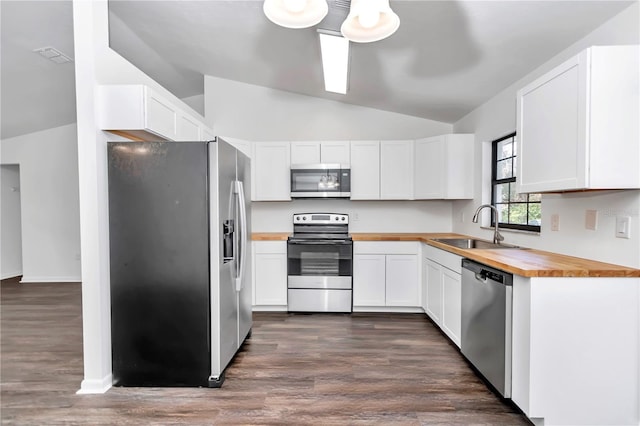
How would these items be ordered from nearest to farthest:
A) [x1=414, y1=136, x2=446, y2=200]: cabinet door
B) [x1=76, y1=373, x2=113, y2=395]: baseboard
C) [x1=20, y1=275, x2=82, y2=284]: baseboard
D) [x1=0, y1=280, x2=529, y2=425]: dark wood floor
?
[x1=0, y1=280, x2=529, y2=425]: dark wood floor
[x1=76, y1=373, x2=113, y2=395]: baseboard
[x1=414, y1=136, x2=446, y2=200]: cabinet door
[x1=20, y1=275, x2=82, y2=284]: baseboard

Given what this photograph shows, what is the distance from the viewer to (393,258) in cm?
368

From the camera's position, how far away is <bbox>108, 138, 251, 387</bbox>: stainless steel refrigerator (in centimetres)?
219

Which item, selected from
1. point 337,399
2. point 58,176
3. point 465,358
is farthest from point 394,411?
point 58,176

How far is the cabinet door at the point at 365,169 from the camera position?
13.1 ft

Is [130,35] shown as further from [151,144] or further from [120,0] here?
[151,144]

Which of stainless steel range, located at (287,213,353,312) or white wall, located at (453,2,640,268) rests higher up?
white wall, located at (453,2,640,268)

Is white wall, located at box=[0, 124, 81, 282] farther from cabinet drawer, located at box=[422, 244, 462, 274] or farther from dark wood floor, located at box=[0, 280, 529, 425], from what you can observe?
cabinet drawer, located at box=[422, 244, 462, 274]

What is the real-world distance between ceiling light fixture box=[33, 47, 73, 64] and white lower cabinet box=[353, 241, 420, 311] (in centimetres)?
396

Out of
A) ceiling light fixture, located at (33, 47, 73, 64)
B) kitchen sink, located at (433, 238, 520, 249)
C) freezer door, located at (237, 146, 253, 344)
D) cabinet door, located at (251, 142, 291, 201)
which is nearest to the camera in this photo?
freezer door, located at (237, 146, 253, 344)

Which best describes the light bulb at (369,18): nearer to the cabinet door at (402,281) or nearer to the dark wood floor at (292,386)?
the dark wood floor at (292,386)

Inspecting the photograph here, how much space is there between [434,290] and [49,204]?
6.35 m

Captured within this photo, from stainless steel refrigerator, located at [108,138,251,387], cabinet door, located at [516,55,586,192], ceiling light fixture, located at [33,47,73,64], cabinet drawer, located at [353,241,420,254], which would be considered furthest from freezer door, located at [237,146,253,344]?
ceiling light fixture, located at [33,47,73,64]

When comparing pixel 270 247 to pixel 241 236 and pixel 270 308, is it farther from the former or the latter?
pixel 241 236

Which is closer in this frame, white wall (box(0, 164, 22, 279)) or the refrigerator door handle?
the refrigerator door handle
